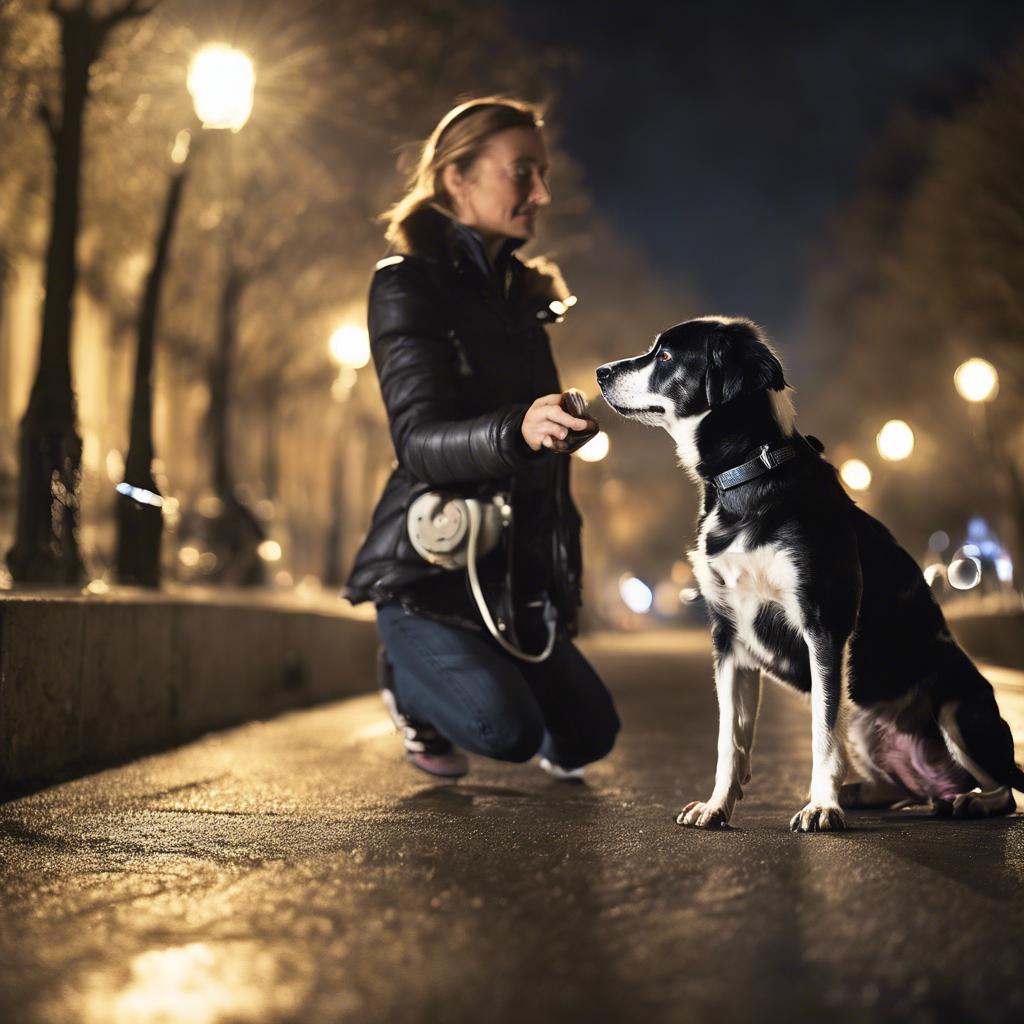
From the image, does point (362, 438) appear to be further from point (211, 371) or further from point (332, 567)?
point (211, 371)

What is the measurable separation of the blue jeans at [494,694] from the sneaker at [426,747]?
0.27 ft

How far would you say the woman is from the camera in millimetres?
6094

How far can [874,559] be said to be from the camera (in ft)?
16.8

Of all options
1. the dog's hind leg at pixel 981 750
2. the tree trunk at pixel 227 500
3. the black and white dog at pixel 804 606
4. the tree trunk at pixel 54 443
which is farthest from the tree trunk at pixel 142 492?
the dog's hind leg at pixel 981 750

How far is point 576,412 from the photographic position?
17.1ft

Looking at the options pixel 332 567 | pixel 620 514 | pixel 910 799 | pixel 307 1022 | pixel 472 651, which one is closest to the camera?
pixel 307 1022

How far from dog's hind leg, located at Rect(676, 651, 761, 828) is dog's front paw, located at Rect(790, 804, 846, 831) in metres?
0.26

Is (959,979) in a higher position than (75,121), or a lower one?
lower

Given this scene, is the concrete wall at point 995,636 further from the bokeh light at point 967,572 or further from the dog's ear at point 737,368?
the dog's ear at point 737,368

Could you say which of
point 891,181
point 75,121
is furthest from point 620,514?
point 75,121

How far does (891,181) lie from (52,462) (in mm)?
33703

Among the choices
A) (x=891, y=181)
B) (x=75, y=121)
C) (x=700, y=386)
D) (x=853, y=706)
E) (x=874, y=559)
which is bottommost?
(x=853, y=706)

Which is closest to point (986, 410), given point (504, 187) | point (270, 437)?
point (270, 437)

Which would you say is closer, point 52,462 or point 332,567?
point 52,462
